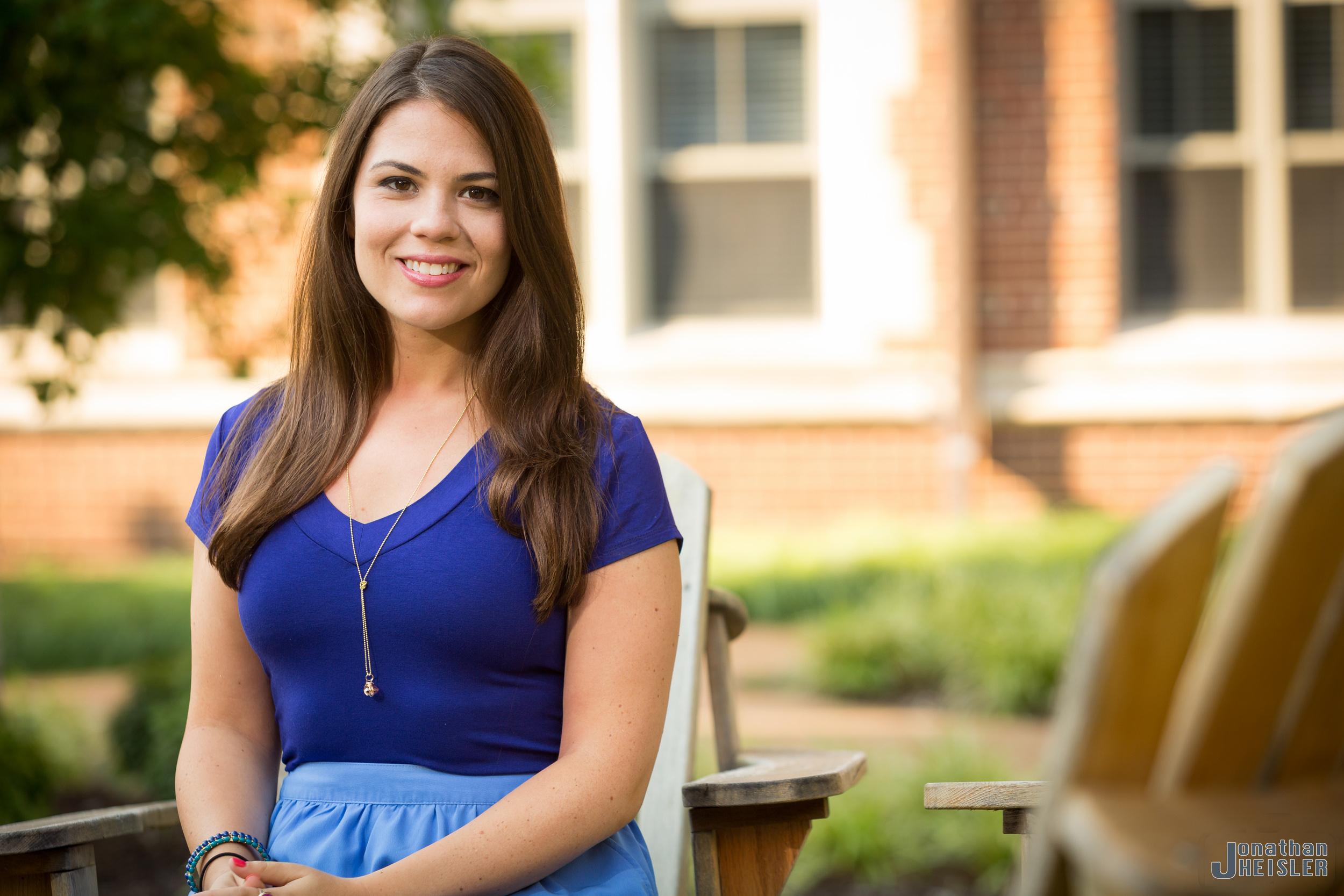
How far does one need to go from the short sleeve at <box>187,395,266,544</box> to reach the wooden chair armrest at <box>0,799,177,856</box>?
45cm

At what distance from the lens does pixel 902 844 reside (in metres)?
3.42

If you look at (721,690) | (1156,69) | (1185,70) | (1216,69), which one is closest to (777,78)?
(1156,69)

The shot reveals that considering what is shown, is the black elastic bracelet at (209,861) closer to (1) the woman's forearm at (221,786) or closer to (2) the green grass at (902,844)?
(1) the woman's forearm at (221,786)

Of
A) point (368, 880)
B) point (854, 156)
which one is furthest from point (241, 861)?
point (854, 156)

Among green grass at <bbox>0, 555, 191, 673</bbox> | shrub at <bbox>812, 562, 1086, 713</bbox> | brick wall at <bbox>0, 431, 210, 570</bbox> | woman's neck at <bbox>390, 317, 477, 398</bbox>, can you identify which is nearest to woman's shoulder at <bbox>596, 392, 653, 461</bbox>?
woman's neck at <bbox>390, 317, 477, 398</bbox>

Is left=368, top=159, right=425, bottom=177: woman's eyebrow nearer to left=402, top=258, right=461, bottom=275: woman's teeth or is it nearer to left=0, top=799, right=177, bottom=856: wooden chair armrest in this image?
left=402, top=258, right=461, bottom=275: woman's teeth

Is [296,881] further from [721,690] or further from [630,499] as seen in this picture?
[721,690]

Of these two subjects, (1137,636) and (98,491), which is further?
(98,491)

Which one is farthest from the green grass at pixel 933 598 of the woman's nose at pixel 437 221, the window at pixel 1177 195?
the woman's nose at pixel 437 221

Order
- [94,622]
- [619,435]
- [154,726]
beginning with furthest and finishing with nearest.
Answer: [94,622], [154,726], [619,435]

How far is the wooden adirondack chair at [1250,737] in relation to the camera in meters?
0.82

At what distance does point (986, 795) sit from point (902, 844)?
5.73 feet

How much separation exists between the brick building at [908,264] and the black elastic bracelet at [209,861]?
17.4 ft

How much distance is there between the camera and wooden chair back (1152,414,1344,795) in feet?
2.83
